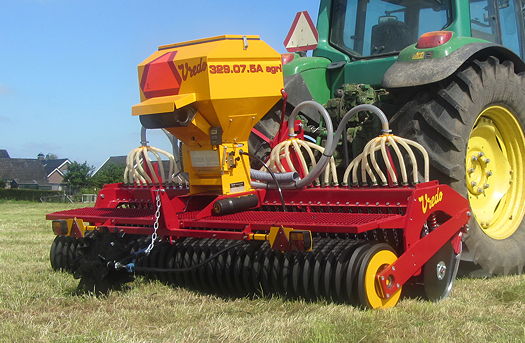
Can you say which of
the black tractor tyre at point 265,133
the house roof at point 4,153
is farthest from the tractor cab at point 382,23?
the house roof at point 4,153

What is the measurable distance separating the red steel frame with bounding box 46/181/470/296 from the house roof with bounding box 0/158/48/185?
205ft

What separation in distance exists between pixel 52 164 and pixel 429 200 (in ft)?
231

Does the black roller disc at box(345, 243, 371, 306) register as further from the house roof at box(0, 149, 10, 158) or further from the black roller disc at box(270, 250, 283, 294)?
the house roof at box(0, 149, 10, 158)

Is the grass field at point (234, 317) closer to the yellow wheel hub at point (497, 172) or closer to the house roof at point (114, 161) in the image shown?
the yellow wheel hub at point (497, 172)

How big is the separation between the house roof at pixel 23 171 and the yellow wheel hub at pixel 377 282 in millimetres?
63589

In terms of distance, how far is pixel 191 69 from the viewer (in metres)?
3.88

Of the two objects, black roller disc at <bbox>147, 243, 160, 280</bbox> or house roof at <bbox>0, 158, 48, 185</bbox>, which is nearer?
black roller disc at <bbox>147, 243, 160, 280</bbox>

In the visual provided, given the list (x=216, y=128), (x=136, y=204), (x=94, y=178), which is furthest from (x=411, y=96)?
(x=94, y=178)

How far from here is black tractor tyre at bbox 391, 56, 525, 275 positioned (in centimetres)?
423

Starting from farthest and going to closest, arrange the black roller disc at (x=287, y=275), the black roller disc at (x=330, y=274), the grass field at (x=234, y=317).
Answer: the black roller disc at (x=287, y=275), the black roller disc at (x=330, y=274), the grass field at (x=234, y=317)

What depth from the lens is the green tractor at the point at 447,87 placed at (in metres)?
4.29

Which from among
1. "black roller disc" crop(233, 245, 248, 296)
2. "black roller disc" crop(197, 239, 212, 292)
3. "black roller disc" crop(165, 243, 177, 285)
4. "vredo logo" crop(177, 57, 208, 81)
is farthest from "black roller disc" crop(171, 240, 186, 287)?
"vredo logo" crop(177, 57, 208, 81)

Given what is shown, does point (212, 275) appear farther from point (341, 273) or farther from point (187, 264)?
point (341, 273)

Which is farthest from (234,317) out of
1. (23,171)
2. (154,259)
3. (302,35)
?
(23,171)
